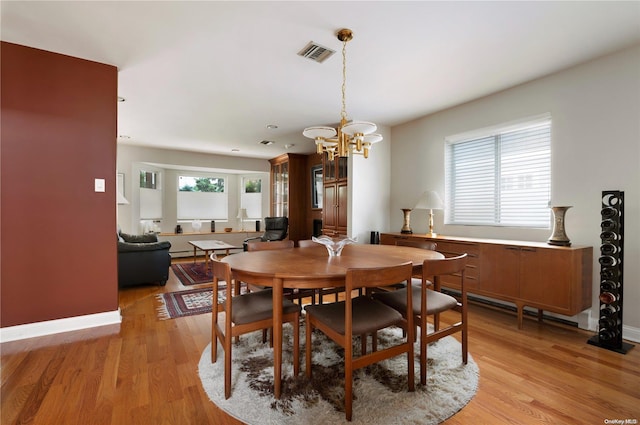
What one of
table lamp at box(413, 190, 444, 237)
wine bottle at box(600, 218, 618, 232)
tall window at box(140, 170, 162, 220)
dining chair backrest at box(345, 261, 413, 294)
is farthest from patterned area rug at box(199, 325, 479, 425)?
tall window at box(140, 170, 162, 220)

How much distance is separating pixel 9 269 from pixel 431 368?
11.4ft

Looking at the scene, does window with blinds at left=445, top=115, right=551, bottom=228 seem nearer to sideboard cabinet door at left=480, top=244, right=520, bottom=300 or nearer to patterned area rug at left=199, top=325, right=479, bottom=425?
sideboard cabinet door at left=480, top=244, right=520, bottom=300

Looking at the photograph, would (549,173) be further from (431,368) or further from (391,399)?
(391,399)

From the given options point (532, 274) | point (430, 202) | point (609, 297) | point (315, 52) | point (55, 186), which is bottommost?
point (609, 297)

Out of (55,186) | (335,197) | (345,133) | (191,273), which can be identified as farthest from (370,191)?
(55,186)

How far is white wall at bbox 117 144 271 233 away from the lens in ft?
20.8

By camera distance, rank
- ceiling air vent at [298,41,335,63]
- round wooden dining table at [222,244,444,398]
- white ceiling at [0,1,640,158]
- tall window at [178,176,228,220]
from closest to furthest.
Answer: round wooden dining table at [222,244,444,398], white ceiling at [0,1,640,158], ceiling air vent at [298,41,335,63], tall window at [178,176,228,220]

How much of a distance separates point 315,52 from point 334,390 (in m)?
2.60

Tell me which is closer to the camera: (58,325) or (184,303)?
(58,325)

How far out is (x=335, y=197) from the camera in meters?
4.98

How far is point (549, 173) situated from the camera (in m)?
3.10

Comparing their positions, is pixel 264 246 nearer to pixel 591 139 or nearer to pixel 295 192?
pixel 591 139

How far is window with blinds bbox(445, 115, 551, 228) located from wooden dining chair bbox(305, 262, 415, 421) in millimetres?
2363

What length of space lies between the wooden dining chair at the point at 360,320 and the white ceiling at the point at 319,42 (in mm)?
1782
